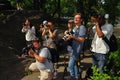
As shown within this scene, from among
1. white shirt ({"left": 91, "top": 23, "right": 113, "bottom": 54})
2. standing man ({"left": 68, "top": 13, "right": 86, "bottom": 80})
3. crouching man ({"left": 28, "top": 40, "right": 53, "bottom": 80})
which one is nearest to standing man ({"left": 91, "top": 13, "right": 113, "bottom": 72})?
white shirt ({"left": 91, "top": 23, "right": 113, "bottom": 54})

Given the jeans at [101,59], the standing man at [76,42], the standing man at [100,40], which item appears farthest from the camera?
the standing man at [76,42]

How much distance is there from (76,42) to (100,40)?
85cm

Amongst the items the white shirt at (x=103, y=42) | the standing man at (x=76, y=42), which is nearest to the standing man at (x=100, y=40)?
the white shirt at (x=103, y=42)

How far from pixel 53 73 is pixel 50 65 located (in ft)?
1.35

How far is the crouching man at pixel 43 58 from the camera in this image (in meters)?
9.20

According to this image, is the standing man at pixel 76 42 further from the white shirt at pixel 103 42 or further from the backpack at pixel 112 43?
the backpack at pixel 112 43

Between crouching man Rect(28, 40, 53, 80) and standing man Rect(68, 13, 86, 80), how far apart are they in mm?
626

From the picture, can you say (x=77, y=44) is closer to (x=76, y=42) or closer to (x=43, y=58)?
(x=76, y=42)

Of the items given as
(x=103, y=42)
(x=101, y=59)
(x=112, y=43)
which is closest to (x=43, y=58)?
(x=101, y=59)

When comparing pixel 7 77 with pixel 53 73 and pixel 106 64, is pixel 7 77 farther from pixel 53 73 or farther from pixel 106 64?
pixel 106 64

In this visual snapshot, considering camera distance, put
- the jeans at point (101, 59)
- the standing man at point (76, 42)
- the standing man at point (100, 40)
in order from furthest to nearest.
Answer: the standing man at point (76, 42) → the jeans at point (101, 59) → the standing man at point (100, 40)

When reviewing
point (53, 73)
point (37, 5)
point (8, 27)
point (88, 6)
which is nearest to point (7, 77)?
point (53, 73)

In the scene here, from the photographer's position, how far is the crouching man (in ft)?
30.2

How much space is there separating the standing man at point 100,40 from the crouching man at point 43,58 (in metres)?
1.22
